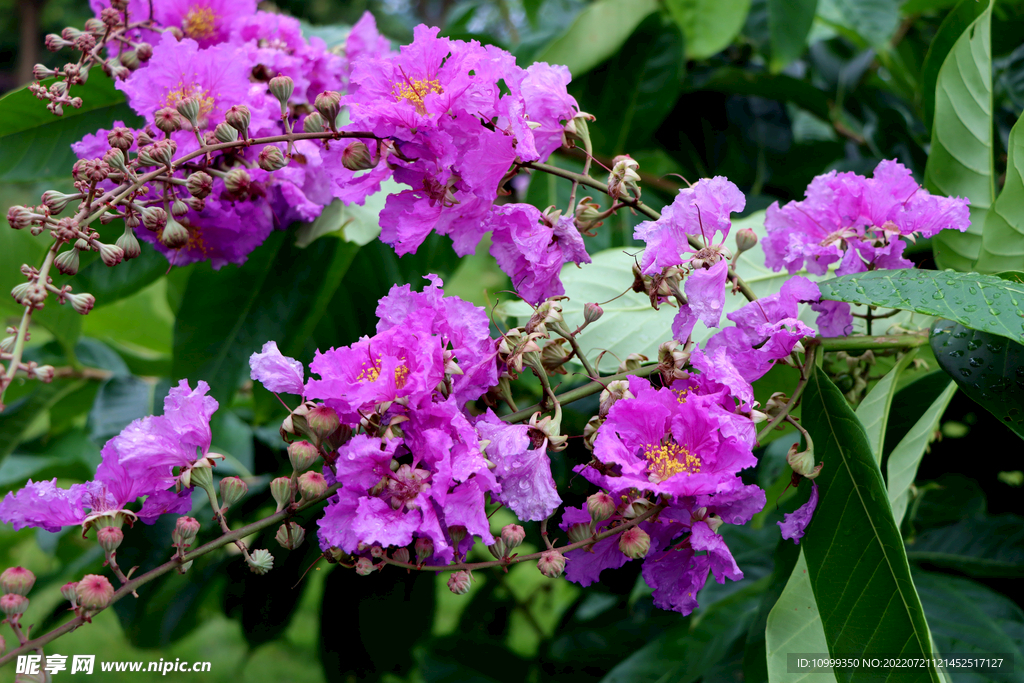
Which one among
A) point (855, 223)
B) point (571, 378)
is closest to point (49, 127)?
point (571, 378)

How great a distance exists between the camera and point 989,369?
0.70 meters

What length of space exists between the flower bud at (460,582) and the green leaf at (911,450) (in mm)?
485

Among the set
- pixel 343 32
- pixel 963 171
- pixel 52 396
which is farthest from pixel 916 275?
pixel 52 396

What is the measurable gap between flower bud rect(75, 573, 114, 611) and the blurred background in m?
0.50

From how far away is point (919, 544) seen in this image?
1274 millimetres

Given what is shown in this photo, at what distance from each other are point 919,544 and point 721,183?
917mm

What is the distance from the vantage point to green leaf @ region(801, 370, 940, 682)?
65 cm

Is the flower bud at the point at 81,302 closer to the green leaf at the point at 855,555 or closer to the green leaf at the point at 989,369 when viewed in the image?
the green leaf at the point at 855,555

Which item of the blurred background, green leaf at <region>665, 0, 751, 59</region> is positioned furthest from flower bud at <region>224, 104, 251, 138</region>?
green leaf at <region>665, 0, 751, 59</region>

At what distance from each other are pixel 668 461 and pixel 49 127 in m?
0.98

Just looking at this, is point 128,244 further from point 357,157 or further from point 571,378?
point 571,378

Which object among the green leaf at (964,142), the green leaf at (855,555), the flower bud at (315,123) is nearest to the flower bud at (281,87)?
the flower bud at (315,123)

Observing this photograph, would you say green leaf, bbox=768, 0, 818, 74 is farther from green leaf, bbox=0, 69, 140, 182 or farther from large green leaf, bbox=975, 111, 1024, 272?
green leaf, bbox=0, 69, 140, 182

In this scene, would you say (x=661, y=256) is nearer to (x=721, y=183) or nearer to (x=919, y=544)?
(x=721, y=183)
